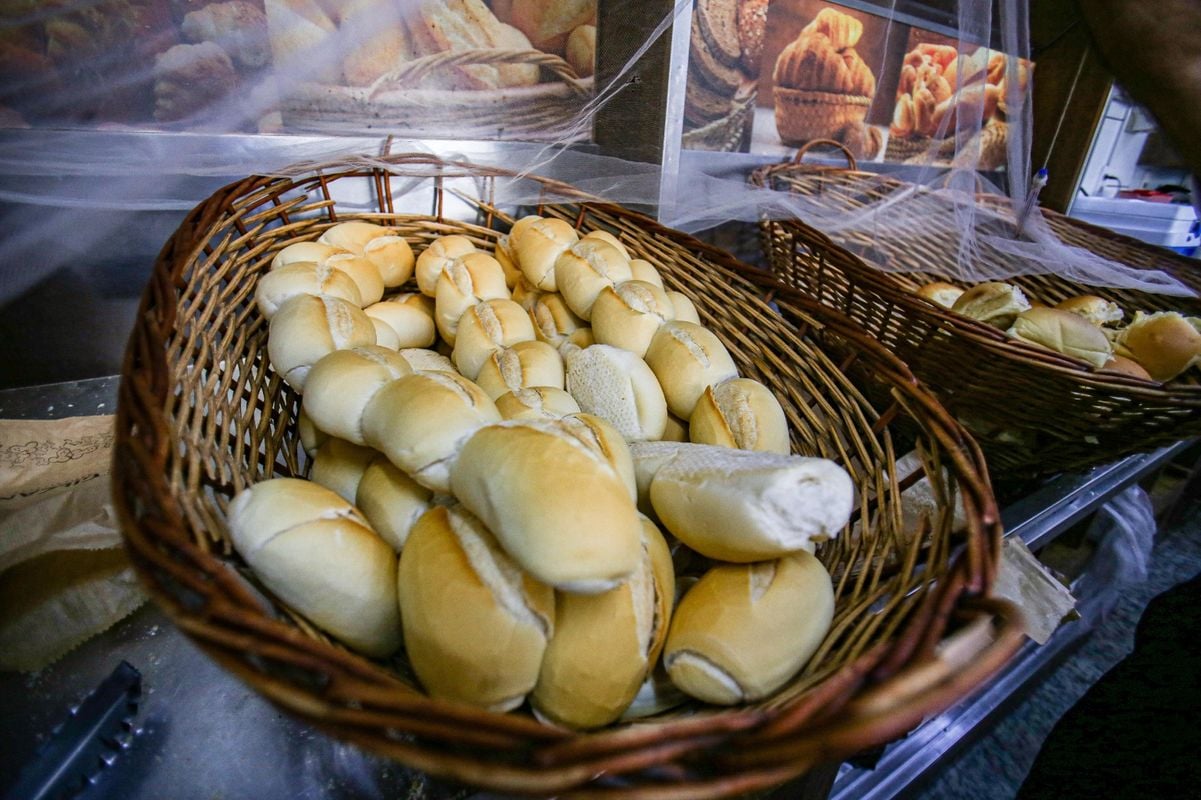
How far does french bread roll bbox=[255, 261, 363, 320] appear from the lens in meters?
0.86

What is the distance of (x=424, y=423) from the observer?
2.01 ft

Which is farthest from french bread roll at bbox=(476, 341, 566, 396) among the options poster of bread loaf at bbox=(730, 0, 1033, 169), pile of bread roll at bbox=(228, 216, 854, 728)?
poster of bread loaf at bbox=(730, 0, 1033, 169)

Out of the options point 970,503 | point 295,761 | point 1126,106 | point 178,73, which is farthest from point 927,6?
point 295,761

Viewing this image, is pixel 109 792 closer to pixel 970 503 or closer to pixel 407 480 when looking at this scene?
pixel 407 480

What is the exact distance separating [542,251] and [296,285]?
0.43 metres

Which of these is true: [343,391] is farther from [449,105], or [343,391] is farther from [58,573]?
[449,105]

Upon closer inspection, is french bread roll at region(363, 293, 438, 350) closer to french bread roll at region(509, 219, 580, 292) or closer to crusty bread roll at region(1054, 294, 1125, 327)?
french bread roll at region(509, 219, 580, 292)

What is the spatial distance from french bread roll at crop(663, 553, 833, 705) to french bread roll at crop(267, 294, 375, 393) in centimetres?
58

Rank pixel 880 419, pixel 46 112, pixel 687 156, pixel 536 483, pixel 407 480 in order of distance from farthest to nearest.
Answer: pixel 687 156 < pixel 46 112 < pixel 880 419 < pixel 407 480 < pixel 536 483

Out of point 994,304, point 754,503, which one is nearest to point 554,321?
point 754,503

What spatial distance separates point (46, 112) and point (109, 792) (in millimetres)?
1071

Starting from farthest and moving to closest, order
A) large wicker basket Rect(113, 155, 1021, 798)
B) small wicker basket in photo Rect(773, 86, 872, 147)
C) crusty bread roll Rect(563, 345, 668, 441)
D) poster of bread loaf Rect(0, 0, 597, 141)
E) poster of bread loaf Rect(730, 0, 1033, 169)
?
1. small wicker basket in photo Rect(773, 86, 872, 147)
2. poster of bread loaf Rect(730, 0, 1033, 169)
3. poster of bread loaf Rect(0, 0, 597, 141)
4. crusty bread roll Rect(563, 345, 668, 441)
5. large wicker basket Rect(113, 155, 1021, 798)

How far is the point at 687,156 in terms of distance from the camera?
166 centimetres

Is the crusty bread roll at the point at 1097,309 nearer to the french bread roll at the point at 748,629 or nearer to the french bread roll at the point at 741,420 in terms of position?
the french bread roll at the point at 741,420
